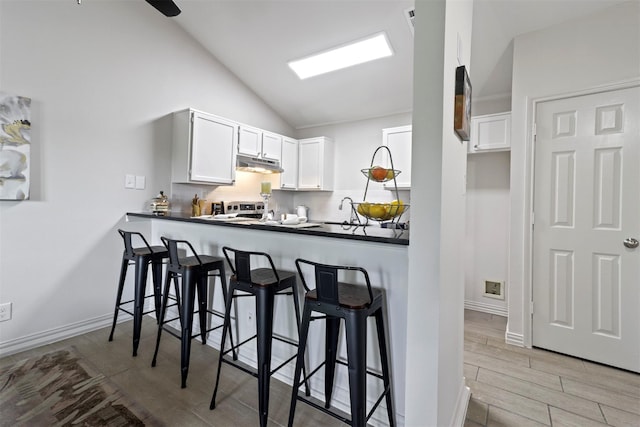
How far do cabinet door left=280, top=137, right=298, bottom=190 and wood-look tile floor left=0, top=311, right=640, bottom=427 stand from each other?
263 cm

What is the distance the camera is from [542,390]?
1955 millimetres

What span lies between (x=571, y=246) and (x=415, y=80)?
222cm

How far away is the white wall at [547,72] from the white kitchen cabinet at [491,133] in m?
0.52

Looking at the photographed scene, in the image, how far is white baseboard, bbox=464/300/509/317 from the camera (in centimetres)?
334

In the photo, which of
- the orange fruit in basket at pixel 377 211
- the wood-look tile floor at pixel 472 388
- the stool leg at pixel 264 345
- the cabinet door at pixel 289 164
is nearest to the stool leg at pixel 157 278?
the wood-look tile floor at pixel 472 388

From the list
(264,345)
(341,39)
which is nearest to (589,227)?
(264,345)

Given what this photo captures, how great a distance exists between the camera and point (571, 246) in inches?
95.3

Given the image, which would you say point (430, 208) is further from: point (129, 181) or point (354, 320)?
point (129, 181)

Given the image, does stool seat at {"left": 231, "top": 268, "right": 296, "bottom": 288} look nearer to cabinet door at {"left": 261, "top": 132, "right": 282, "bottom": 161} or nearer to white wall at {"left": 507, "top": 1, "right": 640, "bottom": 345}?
white wall at {"left": 507, "top": 1, "right": 640, "bottom": 345}

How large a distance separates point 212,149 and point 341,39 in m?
1.85

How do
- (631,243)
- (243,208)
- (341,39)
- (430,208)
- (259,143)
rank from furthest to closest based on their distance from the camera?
(243,208) < (259,143) < (341,39) < (631,243) < (430,208)

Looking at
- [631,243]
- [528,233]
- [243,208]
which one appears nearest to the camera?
[631,243]

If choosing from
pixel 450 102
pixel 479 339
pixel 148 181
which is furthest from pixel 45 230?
pixel 479 339

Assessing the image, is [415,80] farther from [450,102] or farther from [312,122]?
[312,122]
